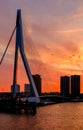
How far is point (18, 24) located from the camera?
8119 centimetres

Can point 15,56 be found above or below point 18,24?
below

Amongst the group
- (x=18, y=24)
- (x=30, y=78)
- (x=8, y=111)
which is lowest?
(x=8, y=111)

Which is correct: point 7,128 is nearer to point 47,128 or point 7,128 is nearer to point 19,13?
point 47,128

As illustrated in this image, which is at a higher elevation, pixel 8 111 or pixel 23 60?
pixel 23 60

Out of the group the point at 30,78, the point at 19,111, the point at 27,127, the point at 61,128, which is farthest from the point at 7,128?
the point at 30,78

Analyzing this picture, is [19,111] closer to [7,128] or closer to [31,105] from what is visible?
[31,105]

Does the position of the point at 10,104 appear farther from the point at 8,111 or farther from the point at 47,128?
the point at 47,128

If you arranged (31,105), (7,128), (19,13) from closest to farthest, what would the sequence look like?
(7,128) → (31,105) → (19,13)

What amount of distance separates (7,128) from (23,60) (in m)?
31.5

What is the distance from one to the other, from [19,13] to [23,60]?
993 centimetres

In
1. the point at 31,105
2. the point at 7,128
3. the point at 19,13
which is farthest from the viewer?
the point at 19,13

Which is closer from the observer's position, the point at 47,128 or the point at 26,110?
the point at 47,128

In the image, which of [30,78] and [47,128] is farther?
[30,78]

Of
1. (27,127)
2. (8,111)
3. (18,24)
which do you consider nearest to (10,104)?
(8,111)
